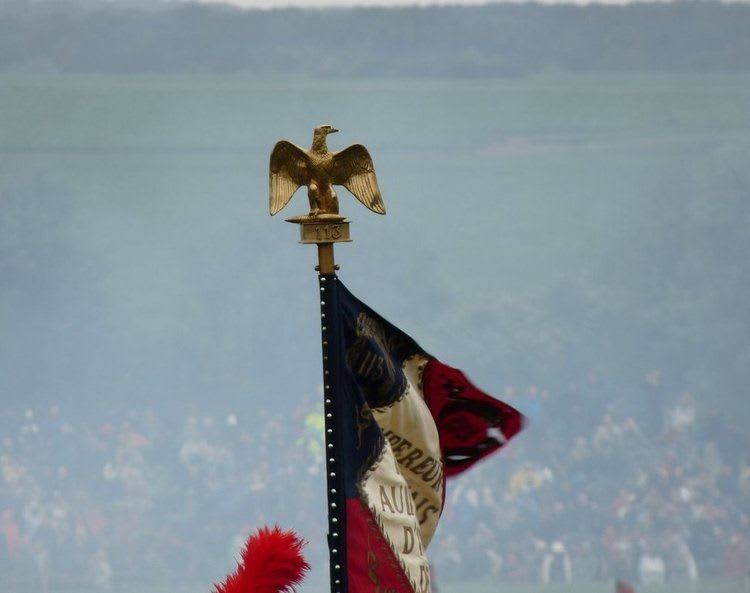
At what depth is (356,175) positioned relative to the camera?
3893mm

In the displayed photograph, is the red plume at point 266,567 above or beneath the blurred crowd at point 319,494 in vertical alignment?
beneath

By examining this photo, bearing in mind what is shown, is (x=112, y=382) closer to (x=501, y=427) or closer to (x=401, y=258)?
(x=401, y=258)

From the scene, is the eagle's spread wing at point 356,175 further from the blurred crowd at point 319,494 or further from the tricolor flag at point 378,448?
the blurred crowd at point 319,494

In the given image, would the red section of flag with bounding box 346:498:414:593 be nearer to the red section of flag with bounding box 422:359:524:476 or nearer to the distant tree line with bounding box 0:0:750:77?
the red section of flag with bounding box 422:359:524:476

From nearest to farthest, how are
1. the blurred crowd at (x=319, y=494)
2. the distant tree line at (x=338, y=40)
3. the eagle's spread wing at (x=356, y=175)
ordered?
the eagle's spread wing at (x=356, y=175) < the blurred crowd at (x=319, y=494) < the distant tree line at (x=338, y=40)

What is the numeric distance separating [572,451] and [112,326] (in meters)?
4.40

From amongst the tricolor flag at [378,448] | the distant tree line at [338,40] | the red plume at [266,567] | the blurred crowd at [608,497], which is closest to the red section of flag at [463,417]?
the tricolor flag at [378,448]

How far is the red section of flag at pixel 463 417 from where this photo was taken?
435 cm

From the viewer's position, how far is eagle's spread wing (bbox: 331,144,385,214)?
3.87 meters


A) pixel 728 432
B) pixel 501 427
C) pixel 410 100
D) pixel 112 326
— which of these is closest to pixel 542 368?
pixel 728 432

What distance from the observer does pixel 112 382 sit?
15805 mm

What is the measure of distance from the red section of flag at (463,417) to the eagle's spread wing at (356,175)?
0.59m

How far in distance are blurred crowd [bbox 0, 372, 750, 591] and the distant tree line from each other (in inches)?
133

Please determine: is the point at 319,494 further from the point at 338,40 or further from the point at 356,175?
the point at 356,175
